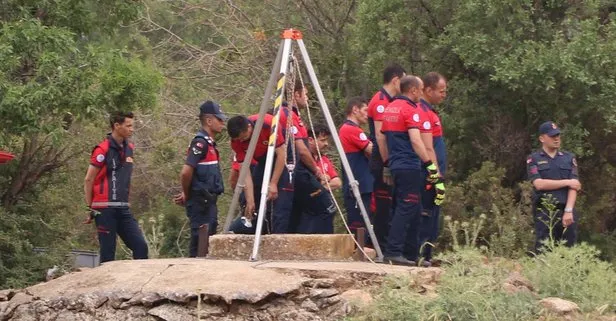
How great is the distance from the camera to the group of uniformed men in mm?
10703

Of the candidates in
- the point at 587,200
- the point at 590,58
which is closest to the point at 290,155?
the point at 590,58

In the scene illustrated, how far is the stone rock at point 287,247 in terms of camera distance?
33.0ft

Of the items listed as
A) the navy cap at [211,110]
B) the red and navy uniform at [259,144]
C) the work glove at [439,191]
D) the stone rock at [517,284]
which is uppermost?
the navy cap at [211,110]

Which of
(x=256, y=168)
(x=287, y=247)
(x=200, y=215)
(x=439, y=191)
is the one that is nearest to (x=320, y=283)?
(x=287, y=247)

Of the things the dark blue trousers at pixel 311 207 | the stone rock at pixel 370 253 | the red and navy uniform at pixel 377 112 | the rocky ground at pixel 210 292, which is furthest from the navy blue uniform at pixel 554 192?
the rocky ground at pixel 210 292

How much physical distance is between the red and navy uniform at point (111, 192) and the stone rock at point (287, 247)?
1.49 meters

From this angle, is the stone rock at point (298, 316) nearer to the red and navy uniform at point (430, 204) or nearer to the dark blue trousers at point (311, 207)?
the red and navy uniform at point (430, 204)

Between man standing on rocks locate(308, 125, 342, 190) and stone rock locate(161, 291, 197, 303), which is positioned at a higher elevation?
man standing on rocks locate(308, 125, 342, 190)

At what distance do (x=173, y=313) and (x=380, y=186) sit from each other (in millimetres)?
3196

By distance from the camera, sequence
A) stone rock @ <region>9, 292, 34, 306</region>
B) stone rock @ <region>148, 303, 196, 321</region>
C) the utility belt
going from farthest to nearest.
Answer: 1. the utility belt
2. stone rock @ <region>9, 292, 34, 306</region>
3. stone rock @ <region>148, 303, 196, 321</region>

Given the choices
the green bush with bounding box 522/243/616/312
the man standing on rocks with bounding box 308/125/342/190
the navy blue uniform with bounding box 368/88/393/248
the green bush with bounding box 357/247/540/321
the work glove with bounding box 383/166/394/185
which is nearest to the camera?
the green bush with bounding box 357/247/540/321

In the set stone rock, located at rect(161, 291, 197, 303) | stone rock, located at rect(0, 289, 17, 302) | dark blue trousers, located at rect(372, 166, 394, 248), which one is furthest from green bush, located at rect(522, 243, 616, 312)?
stone rock, located at rect(0, 289, 17, 302)

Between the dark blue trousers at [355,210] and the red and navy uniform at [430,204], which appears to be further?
the dark blue trousers at [355,210]

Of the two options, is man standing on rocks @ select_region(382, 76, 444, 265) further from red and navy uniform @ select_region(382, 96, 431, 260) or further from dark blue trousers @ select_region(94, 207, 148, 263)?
dark blue trousers @ select_region(94, 207, 148, 263)
